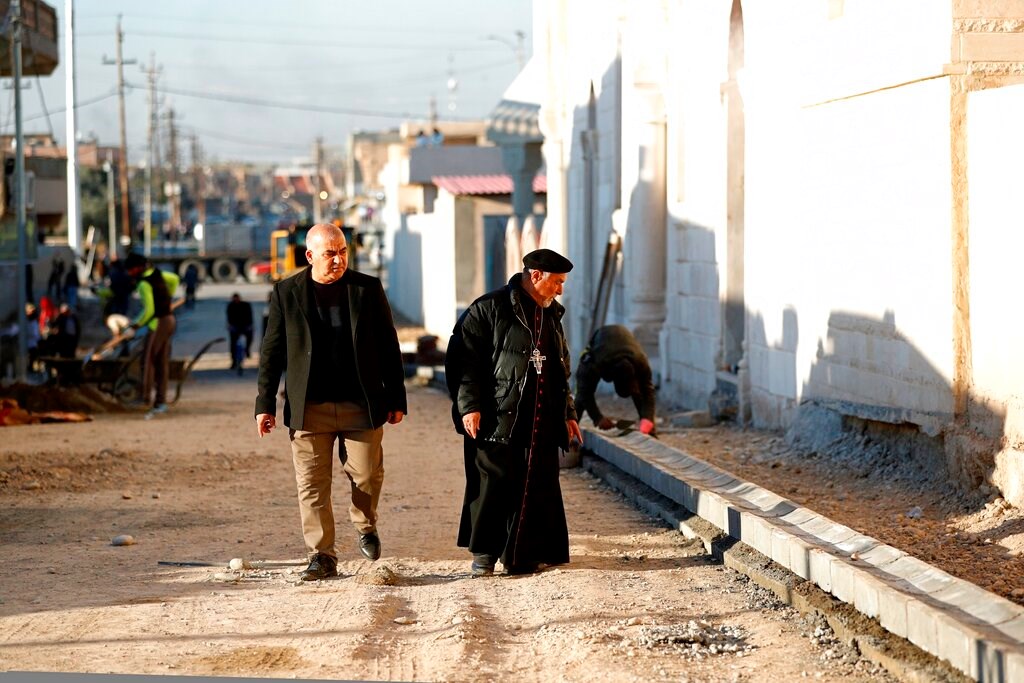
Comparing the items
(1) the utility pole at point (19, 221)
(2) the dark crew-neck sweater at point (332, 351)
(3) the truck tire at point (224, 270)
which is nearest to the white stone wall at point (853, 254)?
(2) the dark crew-neck sweater at point (332, 351)

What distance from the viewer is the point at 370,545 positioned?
26.8 feet

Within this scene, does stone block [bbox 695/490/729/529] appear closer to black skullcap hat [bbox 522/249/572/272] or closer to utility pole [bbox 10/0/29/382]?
black skullcap hat [bbox 522/249/572/272]

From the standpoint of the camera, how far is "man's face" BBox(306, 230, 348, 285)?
25.7 feet

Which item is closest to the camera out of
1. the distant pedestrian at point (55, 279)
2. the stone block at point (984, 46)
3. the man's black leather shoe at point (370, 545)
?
the man's black leather shoe at point (370, 545)

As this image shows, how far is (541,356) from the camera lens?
7.98 metres

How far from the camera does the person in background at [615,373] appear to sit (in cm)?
1220

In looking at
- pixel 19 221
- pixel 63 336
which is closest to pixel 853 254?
pixel 63 336

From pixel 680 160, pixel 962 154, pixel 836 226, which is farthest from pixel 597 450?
pixel 680 160

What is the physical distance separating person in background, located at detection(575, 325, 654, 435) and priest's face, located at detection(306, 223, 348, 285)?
4.28 m

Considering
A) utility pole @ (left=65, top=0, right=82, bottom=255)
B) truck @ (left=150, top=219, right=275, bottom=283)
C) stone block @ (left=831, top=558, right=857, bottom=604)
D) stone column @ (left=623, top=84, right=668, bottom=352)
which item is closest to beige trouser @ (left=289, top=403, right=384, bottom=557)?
stone block @ (left=831, top=558, right=857, bottom=604)

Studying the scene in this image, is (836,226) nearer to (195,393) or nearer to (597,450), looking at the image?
(597,450)

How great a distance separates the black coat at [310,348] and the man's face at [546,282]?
74cm

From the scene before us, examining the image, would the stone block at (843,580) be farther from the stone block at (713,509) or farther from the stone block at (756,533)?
the stone block at (713,509)

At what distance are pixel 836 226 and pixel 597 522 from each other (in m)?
3.17
